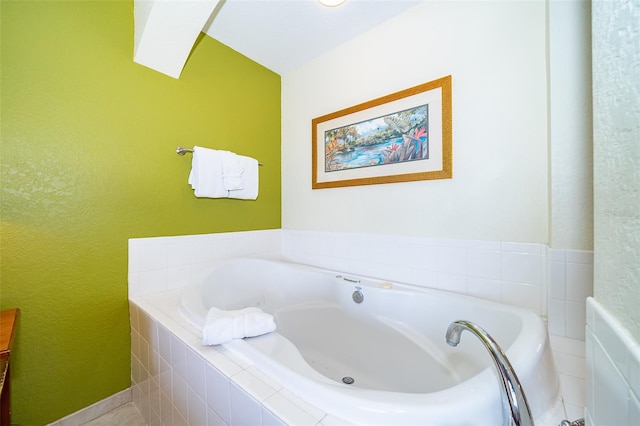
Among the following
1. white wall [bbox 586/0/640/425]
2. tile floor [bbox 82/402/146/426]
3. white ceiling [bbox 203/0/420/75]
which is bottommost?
tile floor [bbox 82/402/146/426]

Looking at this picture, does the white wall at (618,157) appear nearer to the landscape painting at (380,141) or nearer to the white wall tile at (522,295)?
the white wall tile at (522,295)

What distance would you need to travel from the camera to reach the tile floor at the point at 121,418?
1.26 metres

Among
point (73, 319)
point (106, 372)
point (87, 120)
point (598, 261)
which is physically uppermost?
point (87, 120)

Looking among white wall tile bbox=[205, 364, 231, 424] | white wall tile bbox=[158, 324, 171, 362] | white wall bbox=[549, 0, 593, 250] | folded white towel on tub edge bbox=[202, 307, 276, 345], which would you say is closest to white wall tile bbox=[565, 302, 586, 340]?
white wall bbox=[549, 0, 593, 250]

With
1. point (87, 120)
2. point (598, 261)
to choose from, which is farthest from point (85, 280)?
point (598, 261)

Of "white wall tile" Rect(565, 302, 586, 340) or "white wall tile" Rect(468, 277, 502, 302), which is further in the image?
"white wall tile" Rect(468, 277, 502, 302)

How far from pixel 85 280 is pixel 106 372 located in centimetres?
52

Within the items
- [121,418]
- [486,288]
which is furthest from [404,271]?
[121,418]

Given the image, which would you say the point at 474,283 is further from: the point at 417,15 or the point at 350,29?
the point at 350,29

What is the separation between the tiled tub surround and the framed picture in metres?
0.43

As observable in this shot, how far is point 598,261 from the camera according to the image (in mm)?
356

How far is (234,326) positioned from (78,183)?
112 cm

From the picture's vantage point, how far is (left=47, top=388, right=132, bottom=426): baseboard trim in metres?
1.22

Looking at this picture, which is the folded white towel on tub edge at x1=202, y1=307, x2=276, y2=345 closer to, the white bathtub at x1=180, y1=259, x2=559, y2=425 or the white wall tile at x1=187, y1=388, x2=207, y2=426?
the white bathtub at x1=180, y1=259, x2=559, y2=425
